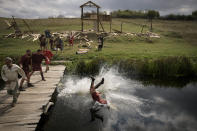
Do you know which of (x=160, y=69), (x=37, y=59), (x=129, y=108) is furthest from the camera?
(x=160, y=69)

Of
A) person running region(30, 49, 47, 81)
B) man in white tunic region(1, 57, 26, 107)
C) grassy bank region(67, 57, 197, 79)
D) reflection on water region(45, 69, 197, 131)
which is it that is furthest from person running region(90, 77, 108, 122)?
grassy bank region(67, 57, 197, 79)

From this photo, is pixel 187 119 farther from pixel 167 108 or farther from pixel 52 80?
pixel 52 80

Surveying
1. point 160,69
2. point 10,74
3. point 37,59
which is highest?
point 37,59

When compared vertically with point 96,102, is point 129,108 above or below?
below

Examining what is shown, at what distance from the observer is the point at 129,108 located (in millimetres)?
7418

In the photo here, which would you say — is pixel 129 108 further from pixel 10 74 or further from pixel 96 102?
pixel 10 74

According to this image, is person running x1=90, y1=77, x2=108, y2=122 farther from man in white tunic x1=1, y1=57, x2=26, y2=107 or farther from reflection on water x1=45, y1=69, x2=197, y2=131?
man in white tunic x1=1, y1=57, x2=26, y2=107

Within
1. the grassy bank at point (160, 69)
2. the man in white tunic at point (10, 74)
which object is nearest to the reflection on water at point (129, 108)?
the grassy bank at point (160, 69)

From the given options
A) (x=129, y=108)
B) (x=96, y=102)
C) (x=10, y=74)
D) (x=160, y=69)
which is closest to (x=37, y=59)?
(x=10, y=74)

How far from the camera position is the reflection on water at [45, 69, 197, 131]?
6.29 meters

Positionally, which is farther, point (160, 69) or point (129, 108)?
point (160, 69)

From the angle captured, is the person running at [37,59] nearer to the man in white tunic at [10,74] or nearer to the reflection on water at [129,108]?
the reflection on water at [129,108]

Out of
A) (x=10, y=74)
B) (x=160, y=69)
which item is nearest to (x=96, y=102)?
(x=10, y=74)

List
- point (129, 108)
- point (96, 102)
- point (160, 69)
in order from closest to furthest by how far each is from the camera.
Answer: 1. point (96, 102)
2. point (129, 108)
3. point (160, 69)
